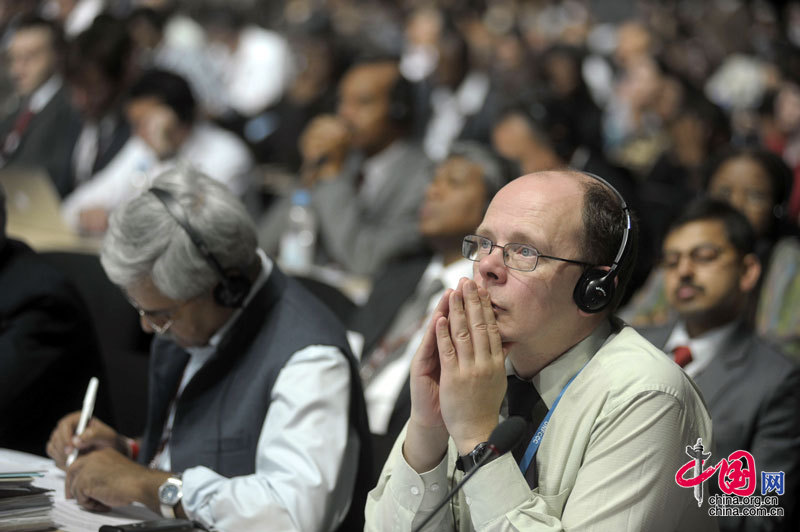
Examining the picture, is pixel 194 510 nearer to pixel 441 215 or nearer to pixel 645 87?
pixel 441 215

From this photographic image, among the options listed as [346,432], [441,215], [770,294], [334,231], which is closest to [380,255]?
[334,231]

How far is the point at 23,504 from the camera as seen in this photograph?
1.54 meters

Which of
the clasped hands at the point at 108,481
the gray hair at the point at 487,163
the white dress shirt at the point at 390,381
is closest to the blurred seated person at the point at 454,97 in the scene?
the gray hair at the point at 487,163

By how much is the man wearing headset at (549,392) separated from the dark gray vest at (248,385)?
392 mm

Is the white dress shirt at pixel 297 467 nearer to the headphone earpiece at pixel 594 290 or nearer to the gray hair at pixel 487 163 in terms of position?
the headphone earpiece at pixel 594 290

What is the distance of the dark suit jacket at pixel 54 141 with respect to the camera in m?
4.84

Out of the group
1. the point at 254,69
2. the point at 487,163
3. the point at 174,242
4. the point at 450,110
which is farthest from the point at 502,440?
the point at 254,69

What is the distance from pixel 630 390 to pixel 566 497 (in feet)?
0.59

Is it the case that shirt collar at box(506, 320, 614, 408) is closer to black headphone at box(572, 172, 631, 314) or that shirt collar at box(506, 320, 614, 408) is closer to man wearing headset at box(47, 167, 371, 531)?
black headphone at box(572, 172, 631, 314)

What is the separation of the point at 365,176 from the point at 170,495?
8.89 ft

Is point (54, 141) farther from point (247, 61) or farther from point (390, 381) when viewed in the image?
point (390, 381)

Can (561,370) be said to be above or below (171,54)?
above

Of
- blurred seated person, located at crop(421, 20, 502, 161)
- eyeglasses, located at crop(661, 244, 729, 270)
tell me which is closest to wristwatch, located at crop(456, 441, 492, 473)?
eyeglasses, located at crop(661, 244, 729, 270)

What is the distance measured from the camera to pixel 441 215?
2.87 meters
